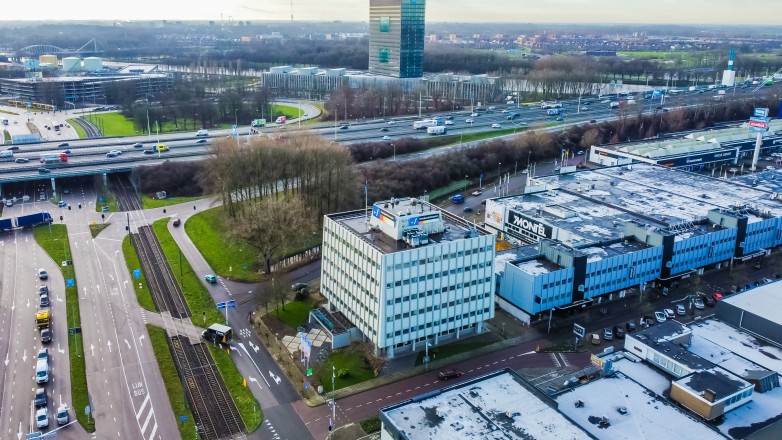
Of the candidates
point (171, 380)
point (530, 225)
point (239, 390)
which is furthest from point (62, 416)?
point (530, 225)

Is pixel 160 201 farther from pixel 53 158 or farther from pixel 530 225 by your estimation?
pixel 530 225

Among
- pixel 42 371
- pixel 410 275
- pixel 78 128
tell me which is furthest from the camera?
pixel 78 128

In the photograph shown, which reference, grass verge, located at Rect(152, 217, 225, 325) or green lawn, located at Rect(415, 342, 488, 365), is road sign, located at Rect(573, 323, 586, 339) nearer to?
green lawn, located at Rect(415, 342, 488, 365)

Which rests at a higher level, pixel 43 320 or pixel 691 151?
pixel 691 151

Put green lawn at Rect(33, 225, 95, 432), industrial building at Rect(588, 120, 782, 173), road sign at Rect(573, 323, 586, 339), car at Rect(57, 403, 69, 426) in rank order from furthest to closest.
Result: 1. industrial building at Rect(588, 120, 782, 173)
2. road sign at Rect(573, 323, 586, 339)
3. green lawn at Rect(33, 225, 95, 432)
4. car at Rect(57, 403, 69, 426)

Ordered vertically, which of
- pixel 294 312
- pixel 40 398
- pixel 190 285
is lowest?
pixel 294 312

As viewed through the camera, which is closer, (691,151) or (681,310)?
(681,310)

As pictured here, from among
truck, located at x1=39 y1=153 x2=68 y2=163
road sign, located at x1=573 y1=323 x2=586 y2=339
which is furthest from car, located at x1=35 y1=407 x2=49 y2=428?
truck, located at x1=39 y1=153 x2=68 y2=163
